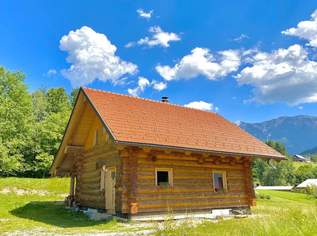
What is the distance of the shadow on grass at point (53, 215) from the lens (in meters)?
13.7

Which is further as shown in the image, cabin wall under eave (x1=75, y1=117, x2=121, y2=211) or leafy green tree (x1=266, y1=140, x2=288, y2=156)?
leafy green tree (x1=266, y1=140, x2=288, y2=156)

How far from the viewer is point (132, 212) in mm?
12961

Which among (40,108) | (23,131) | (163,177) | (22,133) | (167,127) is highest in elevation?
(40,108)

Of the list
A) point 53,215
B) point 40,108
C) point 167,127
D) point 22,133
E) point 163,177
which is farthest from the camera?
point 40,108

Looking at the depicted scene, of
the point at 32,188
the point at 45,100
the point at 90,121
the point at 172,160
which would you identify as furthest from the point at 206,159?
the point at 45,100

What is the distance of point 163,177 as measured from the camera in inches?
575

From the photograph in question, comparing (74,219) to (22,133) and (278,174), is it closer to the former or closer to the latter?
(22,133)

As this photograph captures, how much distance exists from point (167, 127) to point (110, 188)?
3949 mm

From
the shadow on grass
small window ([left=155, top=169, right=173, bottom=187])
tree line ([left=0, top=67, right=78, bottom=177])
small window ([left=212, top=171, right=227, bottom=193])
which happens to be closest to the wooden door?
the shadow on grass

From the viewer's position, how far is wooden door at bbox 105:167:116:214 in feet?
49.9

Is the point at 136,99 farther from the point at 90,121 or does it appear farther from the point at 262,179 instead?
the point at 262,179

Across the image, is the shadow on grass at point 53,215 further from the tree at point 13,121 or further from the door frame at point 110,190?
the tree at point 13,121

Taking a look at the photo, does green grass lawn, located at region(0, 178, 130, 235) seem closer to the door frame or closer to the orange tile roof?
the door frame

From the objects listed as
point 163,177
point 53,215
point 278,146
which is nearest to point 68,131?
point 53,215
